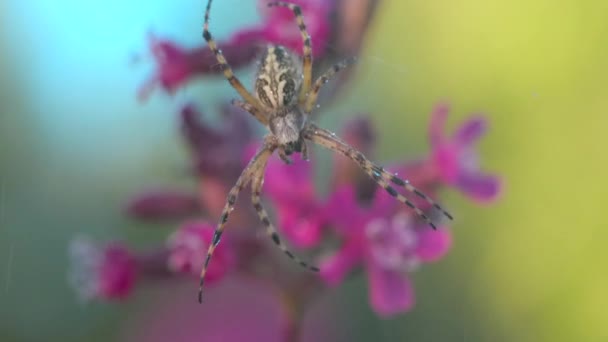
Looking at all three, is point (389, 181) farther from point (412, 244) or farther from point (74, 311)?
point (74, 311)

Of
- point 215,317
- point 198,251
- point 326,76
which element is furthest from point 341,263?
point 215,317

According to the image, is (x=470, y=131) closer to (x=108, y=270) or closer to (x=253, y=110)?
(x=253, y=110)

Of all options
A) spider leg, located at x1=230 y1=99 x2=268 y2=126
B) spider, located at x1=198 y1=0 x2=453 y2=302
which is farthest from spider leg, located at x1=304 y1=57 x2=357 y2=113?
spider leg, located at x1=230 y1=99 x2=268 y2=126

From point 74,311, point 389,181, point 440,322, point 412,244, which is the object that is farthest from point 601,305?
point 74,311

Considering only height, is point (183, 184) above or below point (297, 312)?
below

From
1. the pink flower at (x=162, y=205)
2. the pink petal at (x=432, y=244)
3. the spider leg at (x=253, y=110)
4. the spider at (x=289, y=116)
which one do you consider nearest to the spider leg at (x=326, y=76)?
the spider at (x=289, y=116)

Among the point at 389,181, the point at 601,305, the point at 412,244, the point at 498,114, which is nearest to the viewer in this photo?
the point at 389,181

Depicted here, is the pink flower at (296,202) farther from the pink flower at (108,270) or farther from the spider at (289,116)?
the pink flower at (108,270)

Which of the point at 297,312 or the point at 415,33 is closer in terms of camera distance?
the point at 297,312
